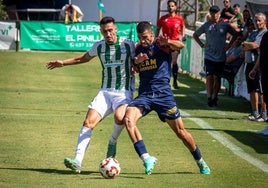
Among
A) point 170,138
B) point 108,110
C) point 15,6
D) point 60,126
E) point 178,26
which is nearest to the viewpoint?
point 108,110

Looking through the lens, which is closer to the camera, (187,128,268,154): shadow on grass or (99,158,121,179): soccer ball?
(99,158,121,179): soccer ball

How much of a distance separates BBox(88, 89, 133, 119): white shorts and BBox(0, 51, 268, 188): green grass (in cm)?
77

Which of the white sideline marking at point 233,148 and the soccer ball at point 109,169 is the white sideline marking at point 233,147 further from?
the soccer ball at point 109,169

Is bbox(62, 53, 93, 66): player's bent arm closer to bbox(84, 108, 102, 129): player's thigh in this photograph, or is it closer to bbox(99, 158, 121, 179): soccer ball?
bbox(84, 108, 102, 129): player's thigh

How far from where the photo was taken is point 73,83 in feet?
88.6

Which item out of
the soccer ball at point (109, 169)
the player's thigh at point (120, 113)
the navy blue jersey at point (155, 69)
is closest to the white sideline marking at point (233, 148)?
the navy blue jersey at point (155, 69)

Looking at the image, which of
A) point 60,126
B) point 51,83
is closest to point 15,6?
point 51,83

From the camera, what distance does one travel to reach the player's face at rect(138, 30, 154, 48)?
1240cm

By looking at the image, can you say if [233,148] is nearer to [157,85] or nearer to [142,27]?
[157,85]

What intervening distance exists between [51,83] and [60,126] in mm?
9598

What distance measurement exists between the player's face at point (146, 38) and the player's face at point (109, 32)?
0.44 meters

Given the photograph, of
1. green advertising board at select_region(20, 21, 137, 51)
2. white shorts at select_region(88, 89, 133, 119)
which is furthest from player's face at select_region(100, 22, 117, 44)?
green advertising board at select_region(20, 21, 137, 51)

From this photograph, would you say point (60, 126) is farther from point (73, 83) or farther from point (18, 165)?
point (73, 83)

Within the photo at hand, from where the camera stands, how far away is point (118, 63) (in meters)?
13.0
